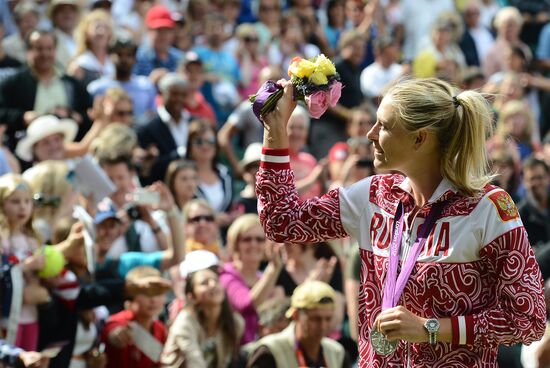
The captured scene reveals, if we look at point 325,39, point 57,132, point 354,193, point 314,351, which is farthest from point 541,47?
point 354,193

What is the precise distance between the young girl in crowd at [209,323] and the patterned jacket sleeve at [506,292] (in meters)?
3.43

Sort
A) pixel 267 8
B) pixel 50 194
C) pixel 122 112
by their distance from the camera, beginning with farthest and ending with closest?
pixel 267 8
pixel 122 112
pixel 50 194

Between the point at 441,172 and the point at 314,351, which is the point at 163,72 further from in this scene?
the point at 441,172

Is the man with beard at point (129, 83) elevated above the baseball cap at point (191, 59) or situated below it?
below

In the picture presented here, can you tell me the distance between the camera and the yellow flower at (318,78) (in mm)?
3760

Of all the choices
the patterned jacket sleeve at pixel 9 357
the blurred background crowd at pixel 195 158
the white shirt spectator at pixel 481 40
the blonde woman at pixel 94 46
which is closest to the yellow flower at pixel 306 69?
the blurred background crowd at pixel 195 158

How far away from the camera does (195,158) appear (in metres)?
9.49

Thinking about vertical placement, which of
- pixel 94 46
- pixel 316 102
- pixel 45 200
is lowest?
pixel 45 200

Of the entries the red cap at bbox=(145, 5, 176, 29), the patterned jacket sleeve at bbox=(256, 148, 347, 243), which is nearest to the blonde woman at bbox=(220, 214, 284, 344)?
the patterned jacket sleeve at bbox=(256, 148, 347, 243)

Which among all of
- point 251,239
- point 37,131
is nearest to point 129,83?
point 37,131

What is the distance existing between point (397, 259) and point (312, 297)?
3.15 meters

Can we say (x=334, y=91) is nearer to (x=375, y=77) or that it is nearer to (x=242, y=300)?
(x=242, y=300)

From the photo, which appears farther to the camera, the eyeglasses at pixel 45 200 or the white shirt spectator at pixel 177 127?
the white shirt spectator at pixel 177 127

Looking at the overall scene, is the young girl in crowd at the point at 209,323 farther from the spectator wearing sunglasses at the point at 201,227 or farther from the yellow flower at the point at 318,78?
the yellow flower at the point at 318,78
